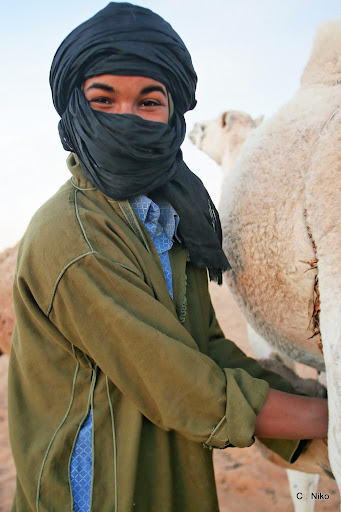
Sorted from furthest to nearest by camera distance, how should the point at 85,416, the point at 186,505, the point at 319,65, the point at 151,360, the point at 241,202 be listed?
the point at 319,65 → the point at 241,202 → the point at 186,505 → the point at 85,416 → the point at 151,360

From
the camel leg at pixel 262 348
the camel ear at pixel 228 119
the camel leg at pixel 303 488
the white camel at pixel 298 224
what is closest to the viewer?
the white camel at pixel 298 224

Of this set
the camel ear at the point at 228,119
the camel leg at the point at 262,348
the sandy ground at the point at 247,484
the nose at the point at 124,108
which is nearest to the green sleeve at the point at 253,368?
the camel leg at the point at 262,348

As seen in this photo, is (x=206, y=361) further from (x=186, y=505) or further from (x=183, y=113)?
(x=183, y=113)

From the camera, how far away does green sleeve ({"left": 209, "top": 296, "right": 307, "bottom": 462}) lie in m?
1.67

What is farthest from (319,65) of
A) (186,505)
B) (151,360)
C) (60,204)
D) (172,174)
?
(186,505)

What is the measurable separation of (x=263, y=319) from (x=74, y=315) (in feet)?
2.06

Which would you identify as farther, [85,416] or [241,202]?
[241,202]

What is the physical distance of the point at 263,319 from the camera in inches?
67.2

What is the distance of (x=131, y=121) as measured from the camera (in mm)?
1518

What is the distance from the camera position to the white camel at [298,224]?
1319mm

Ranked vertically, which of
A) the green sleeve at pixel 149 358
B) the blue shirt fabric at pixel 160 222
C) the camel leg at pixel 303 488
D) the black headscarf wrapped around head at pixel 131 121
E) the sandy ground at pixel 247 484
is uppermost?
the black headscarf wrapped around head at pixel 131 121

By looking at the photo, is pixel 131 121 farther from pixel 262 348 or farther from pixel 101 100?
pixel 262 348

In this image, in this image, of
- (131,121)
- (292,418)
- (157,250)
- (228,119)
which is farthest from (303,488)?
(228,119)

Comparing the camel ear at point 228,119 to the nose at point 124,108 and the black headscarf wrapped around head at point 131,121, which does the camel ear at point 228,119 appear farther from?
the nose at point 124,108
